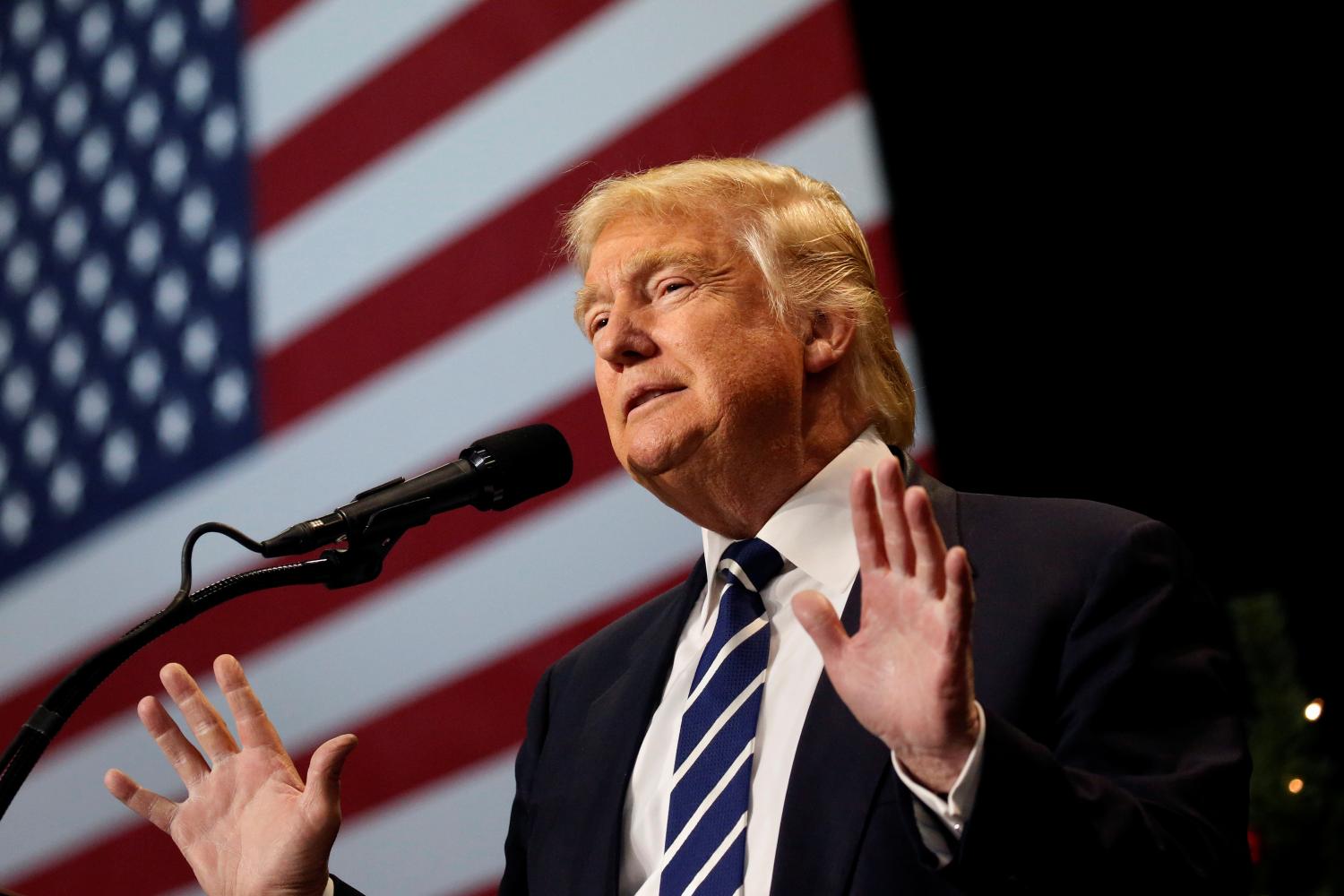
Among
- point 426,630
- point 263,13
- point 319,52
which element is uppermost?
point 263,13

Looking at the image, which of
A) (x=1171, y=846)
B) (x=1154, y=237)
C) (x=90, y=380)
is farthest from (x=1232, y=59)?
(x=90, y=380)

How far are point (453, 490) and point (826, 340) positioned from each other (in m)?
0.61

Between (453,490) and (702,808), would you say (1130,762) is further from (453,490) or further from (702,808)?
(453,490)

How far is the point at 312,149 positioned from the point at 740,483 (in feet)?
5.56

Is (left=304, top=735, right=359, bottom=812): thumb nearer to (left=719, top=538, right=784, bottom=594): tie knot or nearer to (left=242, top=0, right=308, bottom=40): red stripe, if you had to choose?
(left=719, top=538, right=784, bottom=594): tie knot

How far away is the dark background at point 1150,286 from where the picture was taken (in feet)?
6.75

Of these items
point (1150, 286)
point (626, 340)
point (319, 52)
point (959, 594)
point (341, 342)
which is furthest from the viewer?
point (319, 52)

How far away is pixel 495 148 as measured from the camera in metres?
2.79

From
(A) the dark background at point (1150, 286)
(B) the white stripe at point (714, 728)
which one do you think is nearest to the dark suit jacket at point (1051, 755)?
(B) the white stripe at point (714, 728)

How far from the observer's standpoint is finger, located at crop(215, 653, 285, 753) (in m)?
1.51

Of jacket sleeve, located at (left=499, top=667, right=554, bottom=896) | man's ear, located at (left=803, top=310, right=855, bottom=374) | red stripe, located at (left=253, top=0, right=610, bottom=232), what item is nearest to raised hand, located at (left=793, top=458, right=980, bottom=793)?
man's ear, located at (left=803, top=310, right=855, bottom=374)

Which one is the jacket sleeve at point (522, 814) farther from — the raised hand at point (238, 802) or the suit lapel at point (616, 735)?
the raised hand at point (238, 802)

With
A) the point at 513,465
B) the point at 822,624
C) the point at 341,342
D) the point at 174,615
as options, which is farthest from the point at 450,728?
the point at 822,624

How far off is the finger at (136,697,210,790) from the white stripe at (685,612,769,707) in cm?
55
